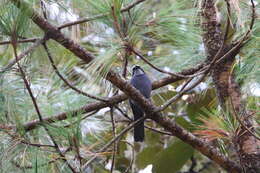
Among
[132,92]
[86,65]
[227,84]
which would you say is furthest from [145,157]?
[86,65]

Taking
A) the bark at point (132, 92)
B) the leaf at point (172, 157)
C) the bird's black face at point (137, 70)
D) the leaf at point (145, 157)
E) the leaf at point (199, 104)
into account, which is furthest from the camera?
the leaf at point (145, 157)

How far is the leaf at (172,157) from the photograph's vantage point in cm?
255

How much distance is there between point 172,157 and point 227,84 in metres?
0.62

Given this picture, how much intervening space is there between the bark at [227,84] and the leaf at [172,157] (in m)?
0.50

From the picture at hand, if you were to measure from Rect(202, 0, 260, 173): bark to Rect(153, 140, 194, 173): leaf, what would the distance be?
1.63ft

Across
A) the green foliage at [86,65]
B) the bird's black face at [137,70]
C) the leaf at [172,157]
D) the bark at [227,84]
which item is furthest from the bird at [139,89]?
the bark at [227,84]

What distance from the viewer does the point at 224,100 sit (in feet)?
6.98

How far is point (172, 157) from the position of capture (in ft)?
8.41

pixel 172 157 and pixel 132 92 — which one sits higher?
pixel 132 92

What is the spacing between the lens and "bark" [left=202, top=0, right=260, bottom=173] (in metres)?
1.98

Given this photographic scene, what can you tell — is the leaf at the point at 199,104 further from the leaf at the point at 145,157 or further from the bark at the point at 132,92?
the bark at the point at 132,92

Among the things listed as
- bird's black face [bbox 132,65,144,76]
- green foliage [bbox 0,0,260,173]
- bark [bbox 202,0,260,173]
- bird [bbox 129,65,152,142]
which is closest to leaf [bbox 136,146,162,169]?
bird [bbox 129,65,152,142]

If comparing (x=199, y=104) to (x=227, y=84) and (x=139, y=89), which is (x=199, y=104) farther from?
(x=227, y=84)

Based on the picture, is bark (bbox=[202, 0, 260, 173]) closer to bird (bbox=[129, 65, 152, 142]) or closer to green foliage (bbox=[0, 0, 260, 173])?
green foliage (bbox=[0, 0, 260, 173])
